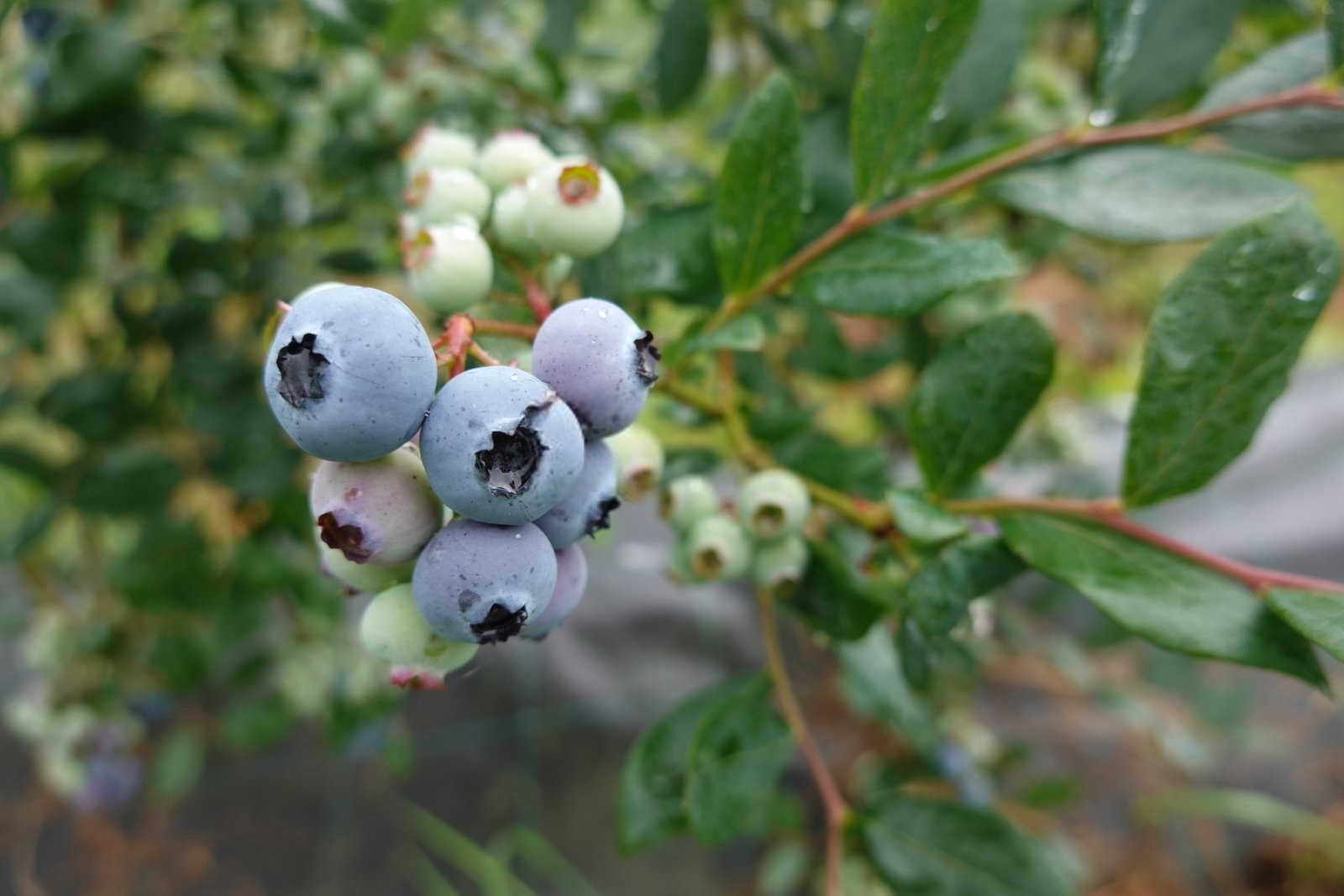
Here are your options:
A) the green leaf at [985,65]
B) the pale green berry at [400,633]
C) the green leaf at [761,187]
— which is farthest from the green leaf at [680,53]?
the pale green berry at [400,633]

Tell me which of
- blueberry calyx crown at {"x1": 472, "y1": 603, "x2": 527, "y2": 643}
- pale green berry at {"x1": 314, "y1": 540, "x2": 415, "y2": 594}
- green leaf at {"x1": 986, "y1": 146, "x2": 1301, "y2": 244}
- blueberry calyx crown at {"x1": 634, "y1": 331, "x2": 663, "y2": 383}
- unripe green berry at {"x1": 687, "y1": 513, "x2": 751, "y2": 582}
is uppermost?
green leaf at {"x1": 986, "y1": 146, "x2": 1301, "y2": 244}

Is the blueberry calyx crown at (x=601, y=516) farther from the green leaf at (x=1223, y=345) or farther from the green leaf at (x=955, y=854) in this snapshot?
the green leaf at (x=955, y=854)

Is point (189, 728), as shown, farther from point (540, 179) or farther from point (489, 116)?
point (540, 179)

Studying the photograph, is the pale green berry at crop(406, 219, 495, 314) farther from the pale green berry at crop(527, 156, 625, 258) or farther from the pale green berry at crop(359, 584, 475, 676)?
the pale green berry at crop(359, 584, 475, 676)

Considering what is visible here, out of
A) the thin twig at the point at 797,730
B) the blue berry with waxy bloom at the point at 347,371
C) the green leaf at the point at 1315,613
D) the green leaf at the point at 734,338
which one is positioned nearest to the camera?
the blue berry with waxy bloom at the point at 347,371

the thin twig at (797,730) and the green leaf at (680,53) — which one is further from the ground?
the green leaf at (680,53)

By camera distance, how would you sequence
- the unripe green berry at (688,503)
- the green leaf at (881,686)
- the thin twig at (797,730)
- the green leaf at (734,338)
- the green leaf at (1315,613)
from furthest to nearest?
the green leaf at (881,686) → the thin twig at (797,730) → the unripe green berry at (688,503) → the green leaf at (734,338) → the green leaf at (1315,613)

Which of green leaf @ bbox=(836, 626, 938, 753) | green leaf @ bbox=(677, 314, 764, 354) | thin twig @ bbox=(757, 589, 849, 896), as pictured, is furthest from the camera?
green leaf @ bbox=(836, 626, 938, 753)

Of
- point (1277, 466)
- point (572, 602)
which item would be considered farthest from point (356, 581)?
point (1277, 466)

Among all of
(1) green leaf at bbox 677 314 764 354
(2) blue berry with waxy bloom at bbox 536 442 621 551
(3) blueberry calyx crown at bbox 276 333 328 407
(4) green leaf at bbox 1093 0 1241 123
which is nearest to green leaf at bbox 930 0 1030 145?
(4) green leaf at bbox 1093 0 1241 123
